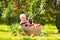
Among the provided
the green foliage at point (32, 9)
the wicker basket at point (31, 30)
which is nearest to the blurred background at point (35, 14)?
the green foliage at point (32, 9)

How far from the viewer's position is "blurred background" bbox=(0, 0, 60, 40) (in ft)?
25.0

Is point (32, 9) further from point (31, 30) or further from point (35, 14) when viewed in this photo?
point (31, 30)

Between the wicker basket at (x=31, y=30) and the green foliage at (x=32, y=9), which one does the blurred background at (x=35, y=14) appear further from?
the wicker basket at (x=31, y=30)

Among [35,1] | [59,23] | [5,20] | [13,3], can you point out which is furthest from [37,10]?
[5,20]

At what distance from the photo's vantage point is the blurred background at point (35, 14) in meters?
7.63

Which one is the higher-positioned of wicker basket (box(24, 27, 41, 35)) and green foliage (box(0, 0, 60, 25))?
green foliage (box(0, 0, 60, 25))

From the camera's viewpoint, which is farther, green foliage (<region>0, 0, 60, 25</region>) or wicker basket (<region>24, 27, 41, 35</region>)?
green foliage (<region>0, 0, 60, 25</region>)

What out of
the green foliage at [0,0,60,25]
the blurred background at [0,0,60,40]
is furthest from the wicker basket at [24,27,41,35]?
the green foliage at [0,0,60,25]

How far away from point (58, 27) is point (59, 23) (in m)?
0.24

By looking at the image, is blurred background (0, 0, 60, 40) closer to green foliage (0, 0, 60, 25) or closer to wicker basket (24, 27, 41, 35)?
green foliage (0, 0, 60, 25)

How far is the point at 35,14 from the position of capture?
8.01 metres

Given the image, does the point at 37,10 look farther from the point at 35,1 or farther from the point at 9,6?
the point at 9,6

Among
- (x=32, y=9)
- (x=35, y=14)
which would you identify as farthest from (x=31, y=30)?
(x=35, y=14)

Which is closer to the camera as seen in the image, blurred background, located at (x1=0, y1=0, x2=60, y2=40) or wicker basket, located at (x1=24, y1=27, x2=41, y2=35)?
wicker basket, located at (x1=24, y1=27, x2=41, y2=35)
